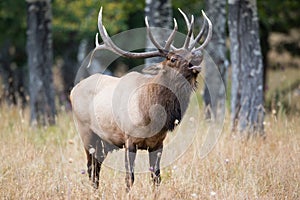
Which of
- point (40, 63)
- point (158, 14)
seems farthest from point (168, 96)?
point (40, 63)

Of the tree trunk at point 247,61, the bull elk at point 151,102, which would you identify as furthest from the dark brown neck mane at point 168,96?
the tree trunk at point 247,61

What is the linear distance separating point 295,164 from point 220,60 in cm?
471

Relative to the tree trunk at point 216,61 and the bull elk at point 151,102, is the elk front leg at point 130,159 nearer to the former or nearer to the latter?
the bull elk at point 151,102

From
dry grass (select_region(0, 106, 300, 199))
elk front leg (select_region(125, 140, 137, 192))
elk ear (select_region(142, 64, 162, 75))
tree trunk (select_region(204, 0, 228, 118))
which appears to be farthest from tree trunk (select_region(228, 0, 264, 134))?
elk front leg (select_region(125, 140, 137, 192))

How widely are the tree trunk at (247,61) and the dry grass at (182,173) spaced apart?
323 millimetres

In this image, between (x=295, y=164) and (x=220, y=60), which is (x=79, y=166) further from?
(x=220, y=60)

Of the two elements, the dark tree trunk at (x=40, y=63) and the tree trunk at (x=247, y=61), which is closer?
the tree trunk at (x=247, y=61)

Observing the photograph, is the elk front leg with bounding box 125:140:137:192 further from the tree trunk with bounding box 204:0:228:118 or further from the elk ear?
the tree trunk with bounding box 204:0:228:118

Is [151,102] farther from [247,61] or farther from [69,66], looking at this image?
[69,66]

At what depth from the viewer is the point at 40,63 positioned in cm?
1003

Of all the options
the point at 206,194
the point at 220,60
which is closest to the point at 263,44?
the point at 220,60

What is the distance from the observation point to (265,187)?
5.36 meters

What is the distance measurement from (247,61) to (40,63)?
4013 millimetres

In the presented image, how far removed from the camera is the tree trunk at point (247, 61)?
7840mm
